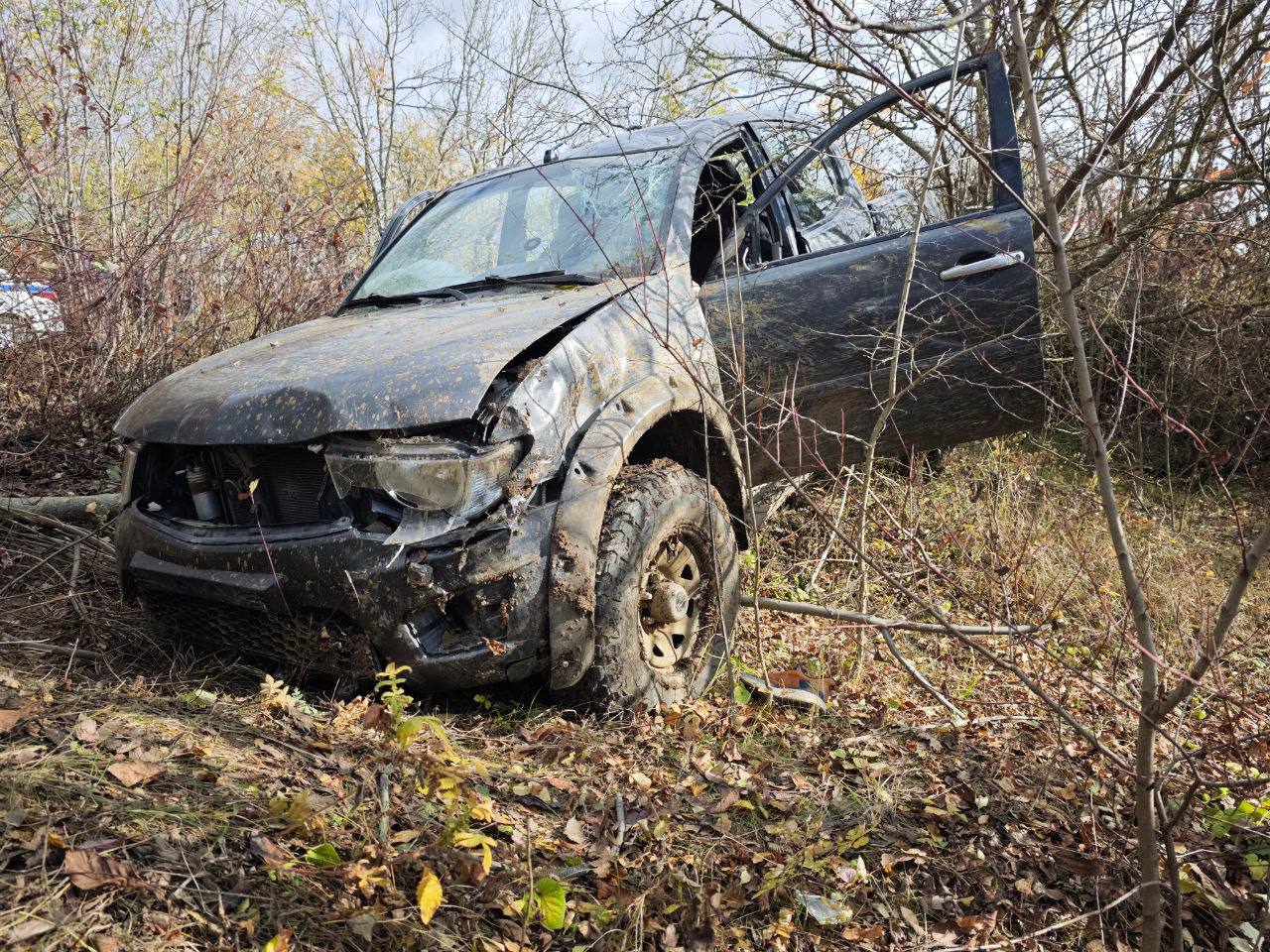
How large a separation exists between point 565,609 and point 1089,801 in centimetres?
168

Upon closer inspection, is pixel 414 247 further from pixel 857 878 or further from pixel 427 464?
pixel 857 878

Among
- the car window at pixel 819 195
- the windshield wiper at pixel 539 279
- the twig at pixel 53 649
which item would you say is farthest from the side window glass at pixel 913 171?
the twig at pixel 53 649

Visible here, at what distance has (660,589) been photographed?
2.98 metres

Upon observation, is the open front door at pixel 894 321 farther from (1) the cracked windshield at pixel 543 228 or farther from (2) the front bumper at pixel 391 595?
(2) the front bumper at pixel 391 595

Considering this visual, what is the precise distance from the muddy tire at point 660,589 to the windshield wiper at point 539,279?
818 mm

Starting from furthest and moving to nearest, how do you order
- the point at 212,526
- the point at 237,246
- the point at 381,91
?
the point at 381,91, the point at 237,246, the point at 212,526

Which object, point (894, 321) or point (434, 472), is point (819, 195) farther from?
point (434, 472)

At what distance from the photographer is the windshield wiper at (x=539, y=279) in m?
3.40

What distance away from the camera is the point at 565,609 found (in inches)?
101

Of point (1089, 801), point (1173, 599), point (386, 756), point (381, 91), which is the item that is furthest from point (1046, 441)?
point (381, 91)

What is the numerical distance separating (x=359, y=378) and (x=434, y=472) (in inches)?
16.7

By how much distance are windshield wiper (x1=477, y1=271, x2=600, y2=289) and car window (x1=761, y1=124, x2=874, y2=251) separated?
1.42 meters

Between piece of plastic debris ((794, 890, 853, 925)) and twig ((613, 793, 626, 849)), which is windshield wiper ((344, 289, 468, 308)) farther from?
piece of plastic debris ((794, 890, 853, 925))

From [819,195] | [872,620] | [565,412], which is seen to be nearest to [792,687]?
[872,620]
